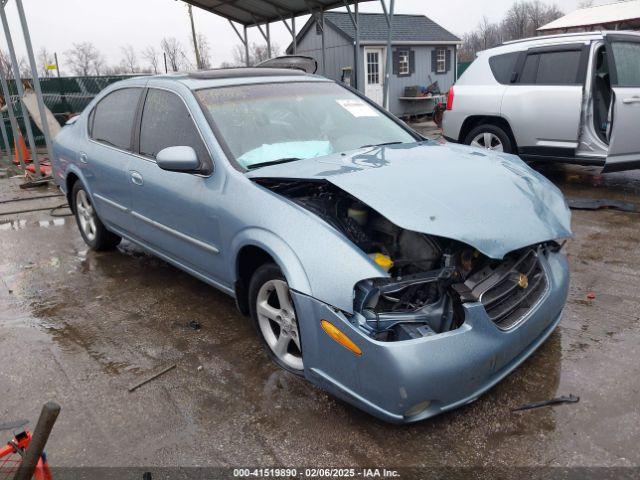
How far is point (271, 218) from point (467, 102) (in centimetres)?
539

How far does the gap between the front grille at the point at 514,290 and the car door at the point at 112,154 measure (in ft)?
9.48

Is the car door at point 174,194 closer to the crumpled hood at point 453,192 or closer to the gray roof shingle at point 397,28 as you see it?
the crumpled hood at point 453,192

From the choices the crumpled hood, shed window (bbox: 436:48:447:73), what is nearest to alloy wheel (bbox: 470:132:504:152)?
the crumpled hood

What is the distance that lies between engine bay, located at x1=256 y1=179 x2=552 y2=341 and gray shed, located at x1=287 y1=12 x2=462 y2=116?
16.0m

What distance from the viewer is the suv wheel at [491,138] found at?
6.84 metres

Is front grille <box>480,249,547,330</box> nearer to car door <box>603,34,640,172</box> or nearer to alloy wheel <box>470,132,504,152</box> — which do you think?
car door <box>603,34,640,172</box>

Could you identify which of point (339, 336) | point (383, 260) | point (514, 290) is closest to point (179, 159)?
point (383, 260)

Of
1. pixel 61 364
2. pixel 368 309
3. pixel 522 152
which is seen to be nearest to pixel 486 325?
pixel 368 309

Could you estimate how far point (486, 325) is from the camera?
7.58 ft

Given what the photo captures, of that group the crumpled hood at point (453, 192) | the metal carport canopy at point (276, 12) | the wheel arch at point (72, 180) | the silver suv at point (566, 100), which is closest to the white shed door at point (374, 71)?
the metal carport canopy at point (276, 12)

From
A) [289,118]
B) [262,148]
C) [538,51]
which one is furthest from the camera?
[538,51]

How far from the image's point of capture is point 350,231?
271cm

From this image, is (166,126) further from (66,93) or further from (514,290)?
(66,93)

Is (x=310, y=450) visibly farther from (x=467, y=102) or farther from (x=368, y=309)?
(x=467, y=102)
